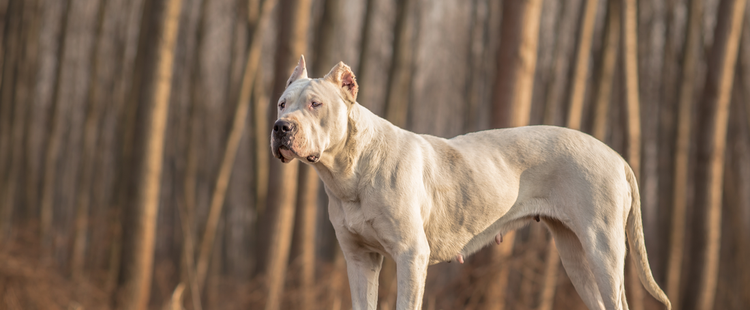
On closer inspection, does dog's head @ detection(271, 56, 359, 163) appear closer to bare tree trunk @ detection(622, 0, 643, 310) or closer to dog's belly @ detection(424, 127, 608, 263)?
dog's belly @ detection(424, 127, 608, 263)

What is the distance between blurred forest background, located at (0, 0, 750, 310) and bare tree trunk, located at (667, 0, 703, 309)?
1.5 inches

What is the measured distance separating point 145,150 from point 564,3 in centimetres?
1203

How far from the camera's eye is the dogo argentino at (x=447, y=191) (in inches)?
129

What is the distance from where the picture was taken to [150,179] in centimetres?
805

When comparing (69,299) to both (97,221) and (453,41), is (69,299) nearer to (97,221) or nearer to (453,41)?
(97,221)

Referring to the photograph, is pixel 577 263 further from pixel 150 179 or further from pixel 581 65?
pixel 581 65

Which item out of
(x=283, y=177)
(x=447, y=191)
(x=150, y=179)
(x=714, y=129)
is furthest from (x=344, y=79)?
(x=714, y=129)

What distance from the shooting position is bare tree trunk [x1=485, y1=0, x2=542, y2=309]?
7262 mm

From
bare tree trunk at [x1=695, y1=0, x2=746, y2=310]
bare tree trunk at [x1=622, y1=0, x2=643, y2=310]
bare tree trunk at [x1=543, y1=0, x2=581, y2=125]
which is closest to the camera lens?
bare tree trunk at [x1=622, y1=0, x2=643, y2=310]

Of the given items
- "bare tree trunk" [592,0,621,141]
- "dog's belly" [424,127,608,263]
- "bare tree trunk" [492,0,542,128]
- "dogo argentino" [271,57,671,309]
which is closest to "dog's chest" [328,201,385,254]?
"dogo argentino" [271,57,671,309]

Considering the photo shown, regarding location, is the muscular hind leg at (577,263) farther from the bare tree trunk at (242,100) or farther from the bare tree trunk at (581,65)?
→ the bare tree trunk at (242,100)

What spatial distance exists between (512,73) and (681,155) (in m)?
6.09

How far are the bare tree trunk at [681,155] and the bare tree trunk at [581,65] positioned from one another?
3.44 m

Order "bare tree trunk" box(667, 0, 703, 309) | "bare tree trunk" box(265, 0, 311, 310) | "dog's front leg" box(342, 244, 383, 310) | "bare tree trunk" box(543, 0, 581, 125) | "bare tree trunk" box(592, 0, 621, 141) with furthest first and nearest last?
"bare tree trunk" box(543, 0, 581, 125) → "bare tree trunk" box(667, 0, 703, 309) → "bare tree trunk" box(592, 0, 621, 141) → "bare tree trunk" box(265, 0, 311, 310) → "dog's front leg" box(342, 244, 383, 310)
